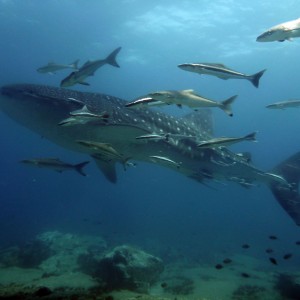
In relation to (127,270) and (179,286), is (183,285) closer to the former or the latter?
(179,286)

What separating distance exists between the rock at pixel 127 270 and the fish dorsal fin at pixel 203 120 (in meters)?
4.57

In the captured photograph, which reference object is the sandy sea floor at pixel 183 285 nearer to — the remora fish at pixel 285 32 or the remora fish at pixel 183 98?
the remora fish at pixel 183 98

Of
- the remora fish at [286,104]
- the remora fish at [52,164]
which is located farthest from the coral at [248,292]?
the remora fish at [52,164]

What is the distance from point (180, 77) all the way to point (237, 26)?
36370 mm

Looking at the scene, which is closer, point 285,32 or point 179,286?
point 285,32

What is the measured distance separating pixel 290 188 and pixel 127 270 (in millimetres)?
5483

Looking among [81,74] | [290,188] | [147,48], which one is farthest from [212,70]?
[147,48]

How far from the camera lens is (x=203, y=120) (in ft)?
35.8

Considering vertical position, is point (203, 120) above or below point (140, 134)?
above

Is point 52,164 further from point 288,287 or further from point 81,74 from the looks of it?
point 288,287

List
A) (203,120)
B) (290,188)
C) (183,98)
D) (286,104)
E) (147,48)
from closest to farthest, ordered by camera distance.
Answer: (183,98) < (286,104) < (290,188) < (203,120) < (147,48)

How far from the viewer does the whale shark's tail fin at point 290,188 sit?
996 centimetres

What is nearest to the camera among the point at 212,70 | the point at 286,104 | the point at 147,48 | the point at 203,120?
Result: the point at 212,70

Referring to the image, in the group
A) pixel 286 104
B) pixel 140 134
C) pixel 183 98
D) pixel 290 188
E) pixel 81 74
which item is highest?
pixel 81 74
